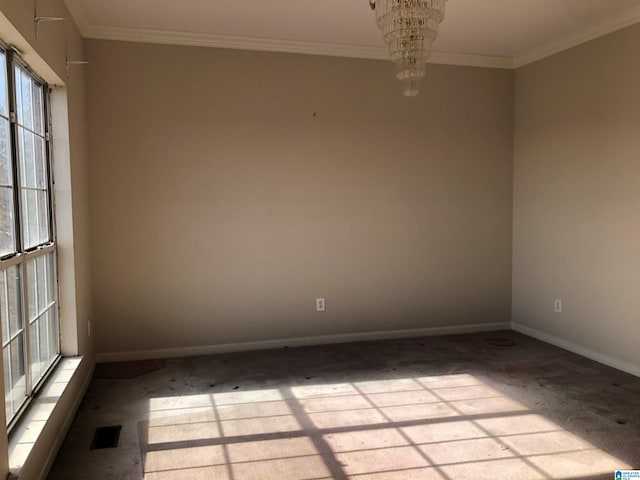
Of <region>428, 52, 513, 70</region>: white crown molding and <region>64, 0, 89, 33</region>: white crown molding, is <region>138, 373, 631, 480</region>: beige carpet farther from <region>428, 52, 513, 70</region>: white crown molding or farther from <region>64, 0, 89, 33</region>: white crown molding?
<region>428, 52, 513, 70</region>: white crown molding

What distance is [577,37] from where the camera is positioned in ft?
13.0

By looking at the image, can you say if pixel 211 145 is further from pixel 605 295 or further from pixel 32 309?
pixel 605 295

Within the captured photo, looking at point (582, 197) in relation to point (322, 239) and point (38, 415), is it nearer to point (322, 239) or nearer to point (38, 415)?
point (322, 239)

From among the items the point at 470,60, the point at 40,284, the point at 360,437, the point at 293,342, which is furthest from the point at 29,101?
the point at 470,60

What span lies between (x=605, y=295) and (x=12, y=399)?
12.8 feet

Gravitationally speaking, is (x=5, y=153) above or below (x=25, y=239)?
above

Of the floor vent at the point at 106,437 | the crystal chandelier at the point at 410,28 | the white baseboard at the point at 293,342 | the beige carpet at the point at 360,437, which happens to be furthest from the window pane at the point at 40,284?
the crystal chandelier at the point at 410,28

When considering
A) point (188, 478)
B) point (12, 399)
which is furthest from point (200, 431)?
point (12, 399)

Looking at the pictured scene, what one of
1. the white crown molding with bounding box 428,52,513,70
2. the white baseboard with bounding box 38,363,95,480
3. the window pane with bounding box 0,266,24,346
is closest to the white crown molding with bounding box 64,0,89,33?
the window pane with bounding box 0,266,24,346

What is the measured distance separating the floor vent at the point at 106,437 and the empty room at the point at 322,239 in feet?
0.11

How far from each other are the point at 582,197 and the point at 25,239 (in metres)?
3.89

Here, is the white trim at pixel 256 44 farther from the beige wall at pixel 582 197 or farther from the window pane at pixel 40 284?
the window pane at pixel 40 284

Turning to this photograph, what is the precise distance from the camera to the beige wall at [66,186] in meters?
2.29

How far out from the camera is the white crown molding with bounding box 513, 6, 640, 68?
353cm
